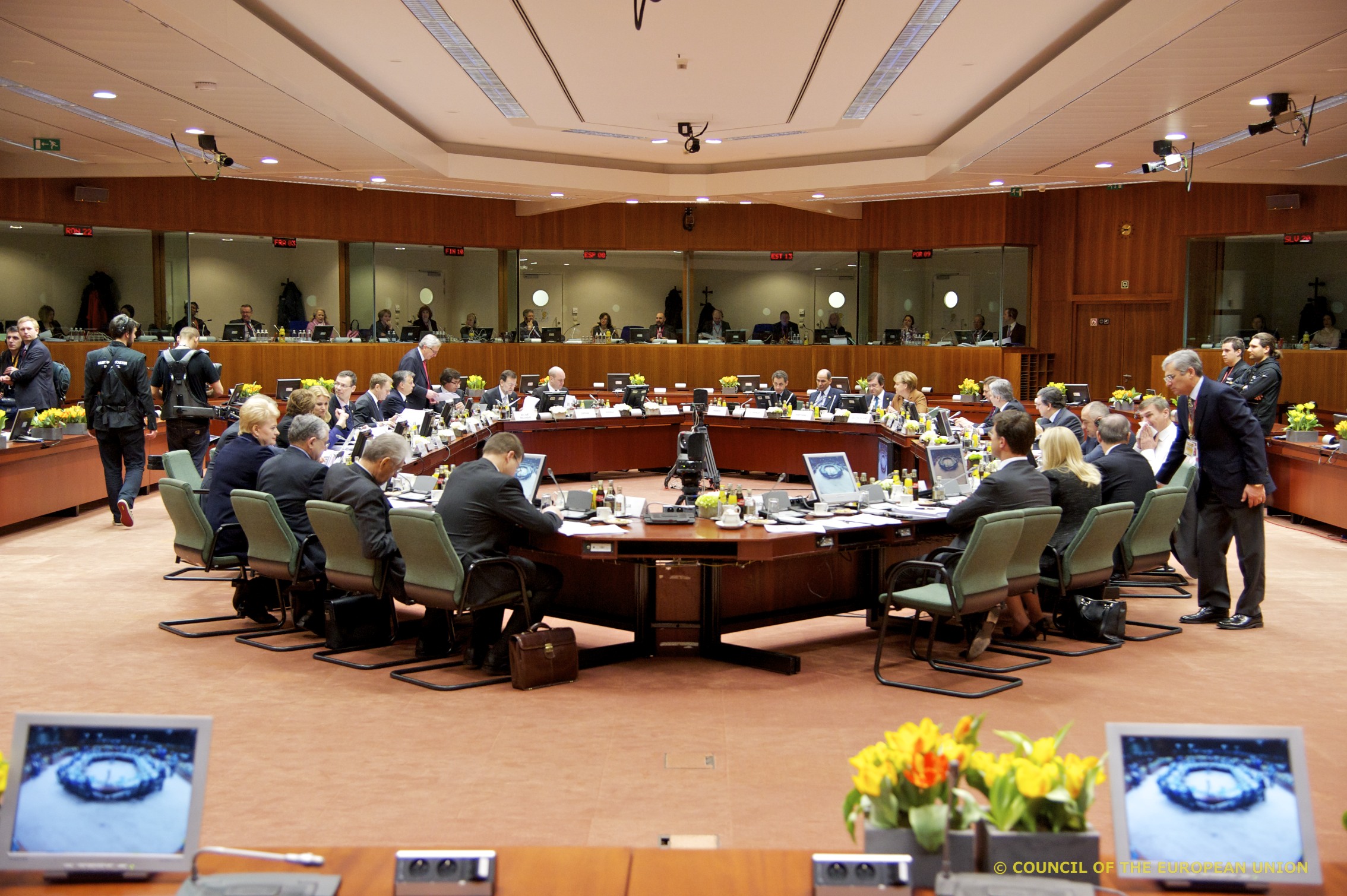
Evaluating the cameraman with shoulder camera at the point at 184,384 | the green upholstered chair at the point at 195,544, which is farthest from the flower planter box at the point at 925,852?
the cameraman with shoulder camera at the point at 184,384

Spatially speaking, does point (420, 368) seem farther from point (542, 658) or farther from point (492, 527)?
point (542, 658)

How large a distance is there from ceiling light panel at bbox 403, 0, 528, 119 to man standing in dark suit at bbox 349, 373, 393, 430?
284 centimetres

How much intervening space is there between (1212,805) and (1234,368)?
27.0 feet

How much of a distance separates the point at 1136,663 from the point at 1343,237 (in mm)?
11469

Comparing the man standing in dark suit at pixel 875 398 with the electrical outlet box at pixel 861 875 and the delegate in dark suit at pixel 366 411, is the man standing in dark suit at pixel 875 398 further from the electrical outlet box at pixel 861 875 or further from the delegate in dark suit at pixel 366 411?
the electrical outlet box at pixel 861 875

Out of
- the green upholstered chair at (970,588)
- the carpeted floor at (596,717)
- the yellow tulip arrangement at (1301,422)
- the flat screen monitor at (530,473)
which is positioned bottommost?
the carpeted floor at (596,717)

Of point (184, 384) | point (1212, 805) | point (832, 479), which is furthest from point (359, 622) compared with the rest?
point (184, 384)

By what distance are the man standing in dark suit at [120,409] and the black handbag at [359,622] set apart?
4603mm

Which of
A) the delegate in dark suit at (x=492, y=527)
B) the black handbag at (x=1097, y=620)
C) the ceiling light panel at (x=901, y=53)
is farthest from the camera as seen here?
the ceiling light panel at (x=901, y=53)

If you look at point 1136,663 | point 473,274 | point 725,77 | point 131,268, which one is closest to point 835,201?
point 473,274

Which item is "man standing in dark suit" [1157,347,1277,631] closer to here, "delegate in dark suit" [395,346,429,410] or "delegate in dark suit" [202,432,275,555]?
"delegate in dark suit" [202,432,275,555]

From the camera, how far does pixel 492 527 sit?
5.57 m

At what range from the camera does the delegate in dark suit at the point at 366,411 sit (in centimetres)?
981

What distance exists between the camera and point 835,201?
1688cm
